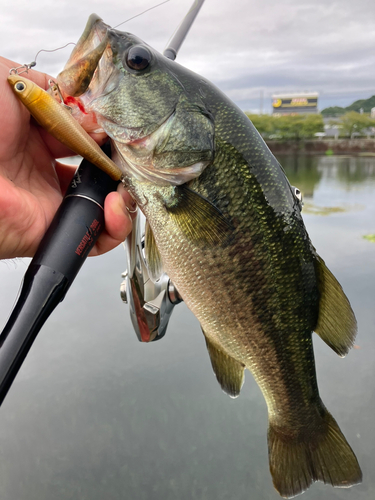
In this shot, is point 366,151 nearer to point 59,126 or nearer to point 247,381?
point 247,381

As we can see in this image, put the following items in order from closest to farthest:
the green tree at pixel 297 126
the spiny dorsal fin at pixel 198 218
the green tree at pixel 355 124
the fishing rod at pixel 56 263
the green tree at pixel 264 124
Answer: the fishing rod at pixel 56 263, the spiny dorsal fin at pixel 198 218, the green tree at pixel 264 124, the green tree at pixel 297 126, the green tree at pixel 355 124

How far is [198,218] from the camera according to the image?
81 cm

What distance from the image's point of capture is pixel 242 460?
5.93ft

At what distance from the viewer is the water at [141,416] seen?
173 cm

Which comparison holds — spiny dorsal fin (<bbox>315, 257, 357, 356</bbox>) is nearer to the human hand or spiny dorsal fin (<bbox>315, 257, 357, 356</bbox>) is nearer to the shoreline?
the human hand

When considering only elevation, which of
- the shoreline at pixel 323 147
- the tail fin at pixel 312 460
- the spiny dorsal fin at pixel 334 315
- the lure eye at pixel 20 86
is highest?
the lure eye at pixel 20 86

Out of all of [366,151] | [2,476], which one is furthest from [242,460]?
[366,151]

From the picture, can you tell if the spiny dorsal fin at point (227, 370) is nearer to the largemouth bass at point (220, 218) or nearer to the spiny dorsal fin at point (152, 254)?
the largemouth bass at point (220, 218)

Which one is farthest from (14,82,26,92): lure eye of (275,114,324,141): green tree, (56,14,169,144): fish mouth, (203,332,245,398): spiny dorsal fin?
(275,114,324,141): green tree

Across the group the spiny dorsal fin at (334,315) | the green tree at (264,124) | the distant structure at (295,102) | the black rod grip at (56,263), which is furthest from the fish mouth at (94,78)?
the distant structure at (295,102)

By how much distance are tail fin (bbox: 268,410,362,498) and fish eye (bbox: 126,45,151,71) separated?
1.00 m

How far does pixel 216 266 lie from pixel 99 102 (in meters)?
0.44

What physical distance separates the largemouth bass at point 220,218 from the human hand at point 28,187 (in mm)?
89

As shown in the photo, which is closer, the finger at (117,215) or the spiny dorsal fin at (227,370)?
the finger at (117,215)
